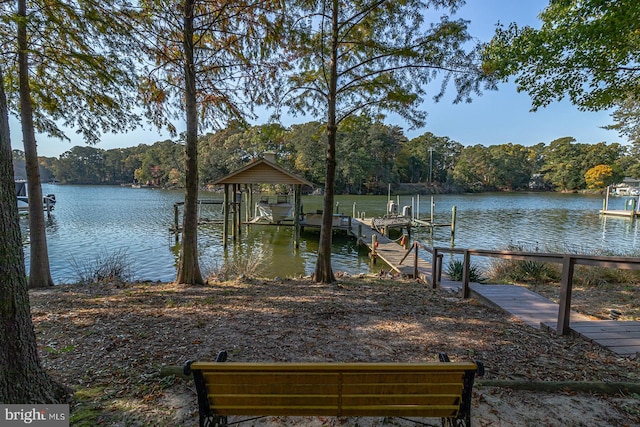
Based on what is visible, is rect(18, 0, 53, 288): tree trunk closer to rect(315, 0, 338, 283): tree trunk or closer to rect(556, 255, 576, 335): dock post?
rect(315, 0, 338, 283): tree trunk

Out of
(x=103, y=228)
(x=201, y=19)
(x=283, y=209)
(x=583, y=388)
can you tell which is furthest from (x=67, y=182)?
(x=583, y=388)

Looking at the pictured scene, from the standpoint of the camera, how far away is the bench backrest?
1765 mm

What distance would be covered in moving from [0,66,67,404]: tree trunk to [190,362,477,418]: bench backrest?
1251 millimetres

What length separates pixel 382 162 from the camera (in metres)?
63.7

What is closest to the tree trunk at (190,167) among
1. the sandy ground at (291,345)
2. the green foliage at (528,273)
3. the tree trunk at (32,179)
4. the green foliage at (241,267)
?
the sandy ground at (291,345)

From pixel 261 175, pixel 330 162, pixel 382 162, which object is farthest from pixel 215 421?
pixel 382 162

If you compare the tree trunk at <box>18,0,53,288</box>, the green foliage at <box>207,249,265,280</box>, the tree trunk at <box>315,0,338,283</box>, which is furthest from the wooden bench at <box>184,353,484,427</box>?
the tree trunk at <box>18,0,53,288</box>

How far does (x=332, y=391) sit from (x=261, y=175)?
45.0ft

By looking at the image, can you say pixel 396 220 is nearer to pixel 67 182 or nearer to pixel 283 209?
pixel 283 209

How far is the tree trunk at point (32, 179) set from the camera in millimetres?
5832

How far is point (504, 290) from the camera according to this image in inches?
231

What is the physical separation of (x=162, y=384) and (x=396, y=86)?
699 cm

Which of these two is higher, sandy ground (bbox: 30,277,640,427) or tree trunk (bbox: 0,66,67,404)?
tree trunk (bbox: 0,66,67,404)

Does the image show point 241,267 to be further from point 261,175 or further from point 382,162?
point 382,162
